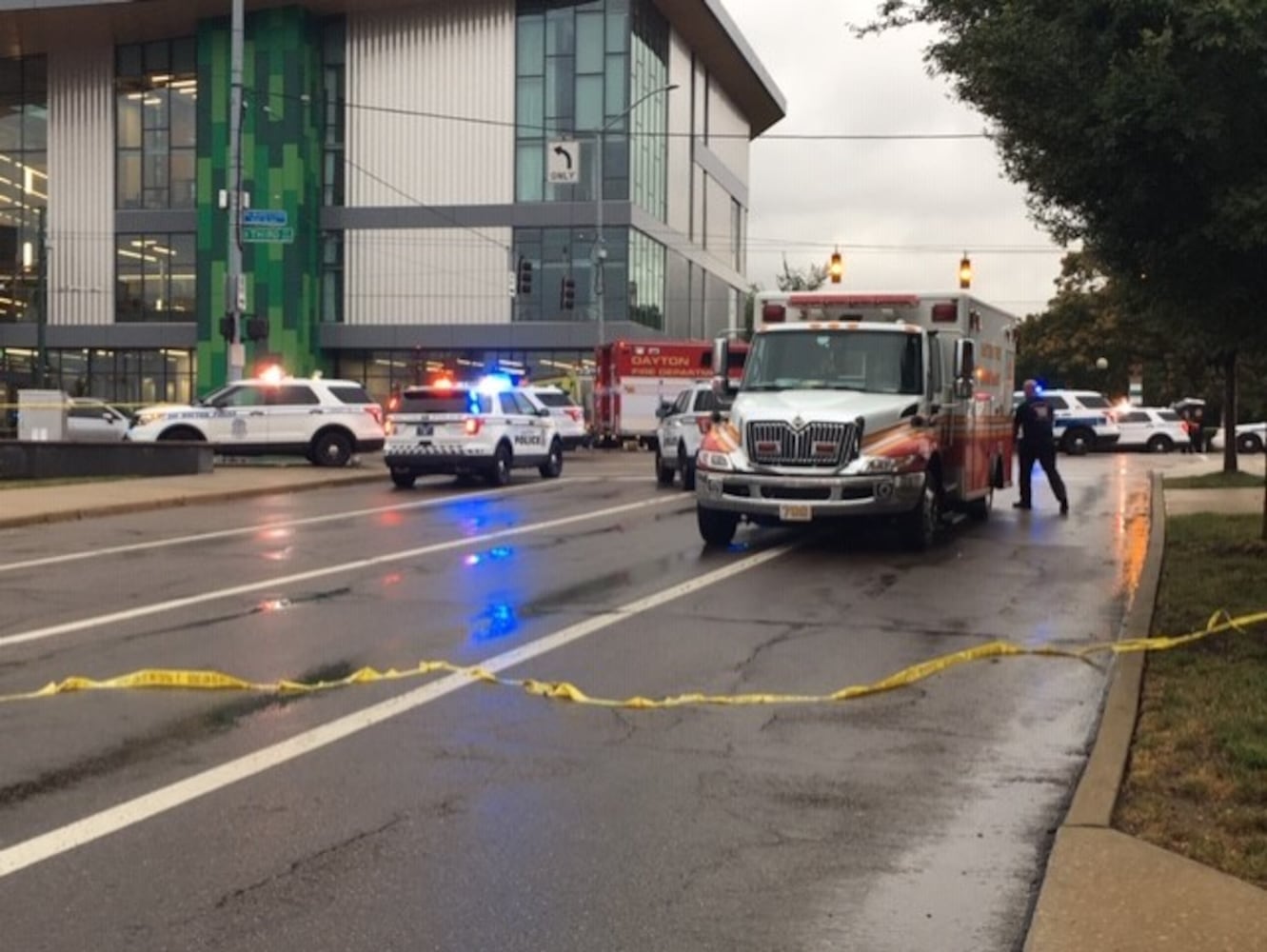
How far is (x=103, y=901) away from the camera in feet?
15.5

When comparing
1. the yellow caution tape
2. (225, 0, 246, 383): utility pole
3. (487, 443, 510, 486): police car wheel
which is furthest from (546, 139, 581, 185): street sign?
the yellow caution tape

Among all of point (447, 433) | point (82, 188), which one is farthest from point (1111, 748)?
point (82, 188)

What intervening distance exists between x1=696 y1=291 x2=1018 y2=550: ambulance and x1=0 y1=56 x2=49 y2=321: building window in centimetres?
5084

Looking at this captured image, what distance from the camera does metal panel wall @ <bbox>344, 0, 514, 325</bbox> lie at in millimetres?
53656

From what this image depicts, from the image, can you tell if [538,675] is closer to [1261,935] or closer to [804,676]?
[804,676]

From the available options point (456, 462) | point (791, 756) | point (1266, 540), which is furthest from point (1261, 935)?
point (456, 462)

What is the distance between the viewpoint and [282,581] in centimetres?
1243

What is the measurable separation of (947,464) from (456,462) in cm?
1064

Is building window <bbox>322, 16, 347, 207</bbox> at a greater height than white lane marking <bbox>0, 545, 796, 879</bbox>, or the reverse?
building window <bbox>322, 16, 347, 207</bbox>

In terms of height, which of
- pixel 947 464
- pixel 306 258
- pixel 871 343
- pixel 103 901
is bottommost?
pixel 103 901

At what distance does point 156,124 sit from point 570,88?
17066 millimetres

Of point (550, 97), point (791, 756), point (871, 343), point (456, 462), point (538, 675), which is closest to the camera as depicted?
point (791, 756)

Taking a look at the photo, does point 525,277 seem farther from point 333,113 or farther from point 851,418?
point 851,418

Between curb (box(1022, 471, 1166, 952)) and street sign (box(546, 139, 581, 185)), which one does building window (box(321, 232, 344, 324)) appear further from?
curb (box(1022, 471, 1166, 952))
